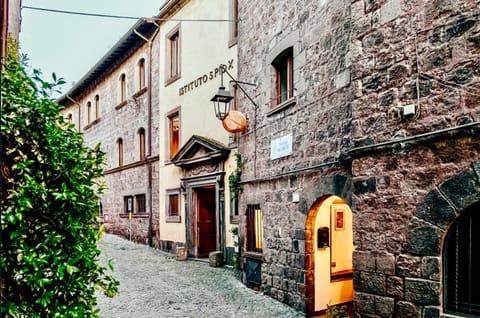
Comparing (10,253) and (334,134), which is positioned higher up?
(334,134)

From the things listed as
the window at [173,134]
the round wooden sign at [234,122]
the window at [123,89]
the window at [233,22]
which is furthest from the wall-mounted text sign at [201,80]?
the window at [123,89]

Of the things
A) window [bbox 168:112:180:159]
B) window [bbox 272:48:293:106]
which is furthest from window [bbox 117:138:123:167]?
window [bbox 272:48:293:106]

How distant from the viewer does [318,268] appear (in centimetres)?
669

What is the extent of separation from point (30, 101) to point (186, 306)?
17.0 ft

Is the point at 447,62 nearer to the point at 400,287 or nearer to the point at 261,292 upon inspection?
the point at 400,287

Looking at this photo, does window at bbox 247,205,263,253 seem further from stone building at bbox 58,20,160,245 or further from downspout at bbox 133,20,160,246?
downspout at bbox 133,20,160,246

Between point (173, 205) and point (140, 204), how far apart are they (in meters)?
2.86

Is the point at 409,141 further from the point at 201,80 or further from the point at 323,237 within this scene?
the point at 201,80

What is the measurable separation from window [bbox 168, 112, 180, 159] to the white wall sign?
6.38 meters

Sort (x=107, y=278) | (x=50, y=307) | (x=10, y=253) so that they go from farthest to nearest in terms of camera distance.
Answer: (x=107, y=278)
(x=50, y=307)
(x=10, y=253)

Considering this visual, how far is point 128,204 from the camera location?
16859 millimetres

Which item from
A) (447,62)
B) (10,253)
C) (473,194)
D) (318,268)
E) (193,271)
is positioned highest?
(447,62)

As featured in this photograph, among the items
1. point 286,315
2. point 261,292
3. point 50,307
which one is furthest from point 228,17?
point 50,307

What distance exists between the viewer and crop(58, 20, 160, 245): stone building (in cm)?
1493
